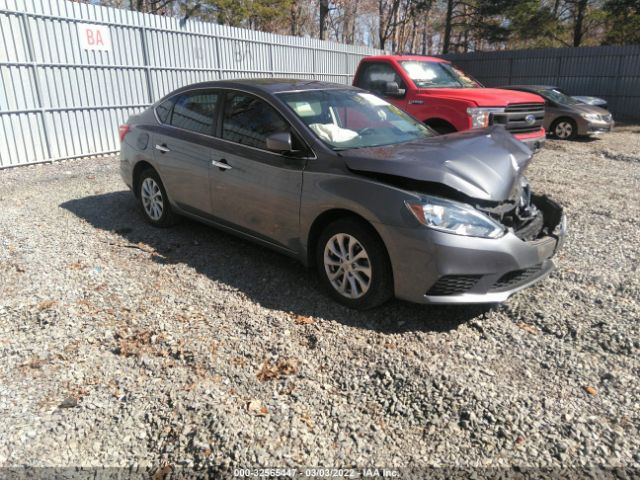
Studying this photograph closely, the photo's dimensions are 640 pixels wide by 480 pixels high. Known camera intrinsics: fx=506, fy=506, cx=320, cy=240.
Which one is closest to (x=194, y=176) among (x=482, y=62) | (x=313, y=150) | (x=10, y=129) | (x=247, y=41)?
(x=313, y=150)

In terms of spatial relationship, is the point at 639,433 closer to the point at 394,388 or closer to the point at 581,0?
the point at 394,388

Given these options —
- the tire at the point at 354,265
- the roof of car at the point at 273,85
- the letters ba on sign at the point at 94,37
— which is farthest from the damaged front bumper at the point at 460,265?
the letters ba on sign at the point at 94,37

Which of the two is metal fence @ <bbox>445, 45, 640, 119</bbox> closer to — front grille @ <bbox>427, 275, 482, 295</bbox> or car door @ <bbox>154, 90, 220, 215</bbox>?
car door @ <bbox>154, 90, 220, 215</bbox>

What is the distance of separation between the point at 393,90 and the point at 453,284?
18.5 feet

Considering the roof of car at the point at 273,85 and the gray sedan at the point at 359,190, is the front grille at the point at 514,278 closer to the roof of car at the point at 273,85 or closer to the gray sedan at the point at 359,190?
the gray sedan at the point at 359,190

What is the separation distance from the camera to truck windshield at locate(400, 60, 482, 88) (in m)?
8.48

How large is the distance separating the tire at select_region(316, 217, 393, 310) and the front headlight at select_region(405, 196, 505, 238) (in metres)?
0.39

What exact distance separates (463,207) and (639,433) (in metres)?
1.58

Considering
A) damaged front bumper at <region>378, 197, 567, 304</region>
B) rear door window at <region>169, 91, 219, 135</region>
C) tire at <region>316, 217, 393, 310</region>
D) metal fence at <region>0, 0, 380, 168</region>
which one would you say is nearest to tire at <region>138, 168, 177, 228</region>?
rear door window at <region>169, 91, 219, 135</region>

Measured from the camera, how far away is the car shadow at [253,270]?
374cm

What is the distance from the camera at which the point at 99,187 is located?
25.6 ft

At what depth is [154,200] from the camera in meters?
5.67

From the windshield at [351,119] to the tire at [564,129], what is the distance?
1035 centimetres

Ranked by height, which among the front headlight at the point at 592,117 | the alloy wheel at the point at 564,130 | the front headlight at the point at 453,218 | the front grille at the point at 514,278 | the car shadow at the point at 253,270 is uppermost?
the front headlight at the point at 453,218
